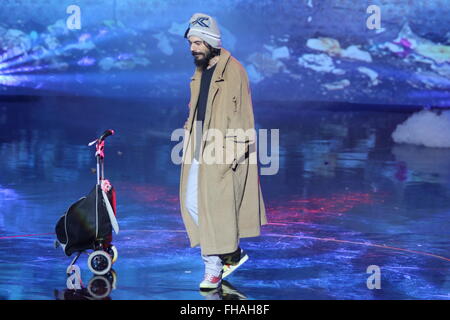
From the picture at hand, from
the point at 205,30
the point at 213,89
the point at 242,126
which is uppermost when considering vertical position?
the point at 205,30

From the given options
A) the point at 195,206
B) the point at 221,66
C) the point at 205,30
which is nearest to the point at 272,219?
the point at 195,206

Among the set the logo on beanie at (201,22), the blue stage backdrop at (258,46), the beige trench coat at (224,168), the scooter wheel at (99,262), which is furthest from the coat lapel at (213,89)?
the blue stage backdrop at (258,46)

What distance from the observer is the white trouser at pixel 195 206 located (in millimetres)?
4340

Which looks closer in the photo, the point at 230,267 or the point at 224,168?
the point at 224,168

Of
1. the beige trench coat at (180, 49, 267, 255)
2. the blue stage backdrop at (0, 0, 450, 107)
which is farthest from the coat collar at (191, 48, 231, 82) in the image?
the blue stage backdrop at (0, 0, 450, 107)

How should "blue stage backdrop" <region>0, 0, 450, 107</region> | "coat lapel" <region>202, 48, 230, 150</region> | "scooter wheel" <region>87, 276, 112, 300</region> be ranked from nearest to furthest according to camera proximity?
1. "scooter wheel" <region>87, 276, 112, 300</region>
2. "coat lapel" <region>202, 48, 230, 150</region>
3. "blue stage backdrop" <region>0, 0, 450, 107</region>

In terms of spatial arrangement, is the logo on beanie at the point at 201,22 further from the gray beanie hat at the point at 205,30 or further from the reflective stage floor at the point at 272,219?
the reflective stage floor at the point at 272,219

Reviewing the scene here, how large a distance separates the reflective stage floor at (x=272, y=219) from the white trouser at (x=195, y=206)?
0.12 meters

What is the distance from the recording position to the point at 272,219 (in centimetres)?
639

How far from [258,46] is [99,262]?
13.3 meters

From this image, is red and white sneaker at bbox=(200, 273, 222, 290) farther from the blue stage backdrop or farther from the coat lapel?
the blue stage backdrop

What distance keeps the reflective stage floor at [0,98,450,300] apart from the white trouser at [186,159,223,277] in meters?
0.12

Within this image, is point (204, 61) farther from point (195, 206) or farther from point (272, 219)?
point (272, 219)

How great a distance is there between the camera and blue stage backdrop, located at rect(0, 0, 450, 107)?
16.9 meters
